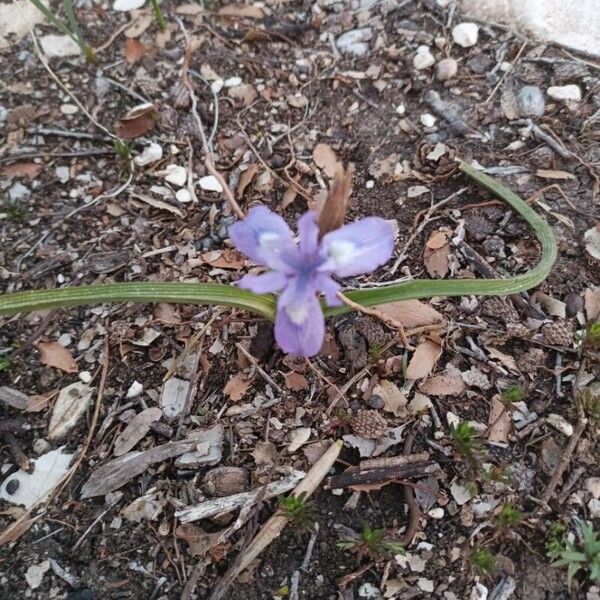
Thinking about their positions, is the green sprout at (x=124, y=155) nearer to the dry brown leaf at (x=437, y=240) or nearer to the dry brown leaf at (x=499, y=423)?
the dry brown leaf at (x=437, y=240)

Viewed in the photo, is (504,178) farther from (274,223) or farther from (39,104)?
(39,104)

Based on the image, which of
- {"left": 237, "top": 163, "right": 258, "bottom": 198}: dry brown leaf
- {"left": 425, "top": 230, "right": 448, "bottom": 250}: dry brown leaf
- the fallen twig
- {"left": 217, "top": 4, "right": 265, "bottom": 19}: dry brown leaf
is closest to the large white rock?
{"left": 217, "top": 4, "right": 265, "bottom": 19}: dry brown leaf

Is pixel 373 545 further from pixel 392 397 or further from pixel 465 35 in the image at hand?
pixel 465 35

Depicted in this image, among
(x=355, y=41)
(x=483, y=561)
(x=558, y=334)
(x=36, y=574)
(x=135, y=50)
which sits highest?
(x=355, y=41)

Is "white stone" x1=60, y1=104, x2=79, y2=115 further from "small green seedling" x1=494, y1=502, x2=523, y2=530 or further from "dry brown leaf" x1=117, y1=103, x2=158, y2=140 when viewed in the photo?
"small green seedling" x1=494, y1=502, x2=523, y2=530

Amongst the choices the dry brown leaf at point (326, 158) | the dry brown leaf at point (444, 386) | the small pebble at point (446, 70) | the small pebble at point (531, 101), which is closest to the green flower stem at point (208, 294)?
the dry brown leaf at point (444, 386)

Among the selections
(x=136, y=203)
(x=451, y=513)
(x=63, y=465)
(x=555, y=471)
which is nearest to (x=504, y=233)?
(x=555, y=471)

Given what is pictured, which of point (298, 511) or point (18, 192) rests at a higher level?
point (18, 192)

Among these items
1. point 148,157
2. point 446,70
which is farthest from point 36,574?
point 446,70
